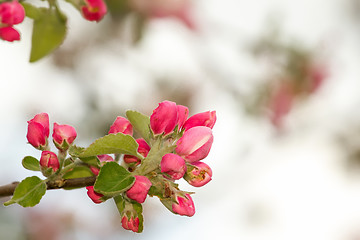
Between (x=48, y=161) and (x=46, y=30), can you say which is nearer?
(x=48, y=161)

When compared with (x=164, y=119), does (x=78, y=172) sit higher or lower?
lower

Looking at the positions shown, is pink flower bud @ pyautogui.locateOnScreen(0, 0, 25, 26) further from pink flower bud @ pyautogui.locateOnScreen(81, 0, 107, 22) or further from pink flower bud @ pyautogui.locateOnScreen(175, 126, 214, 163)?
pink flower bud @ pyautogui.locateOnScreen(175, 126, 214, 163)

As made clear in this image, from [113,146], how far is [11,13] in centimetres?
26

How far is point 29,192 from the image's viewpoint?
30.2 inches

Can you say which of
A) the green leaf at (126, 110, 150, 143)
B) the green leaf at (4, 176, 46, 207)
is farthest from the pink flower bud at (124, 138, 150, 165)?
the green leaf at (4, 176, 46, 207)

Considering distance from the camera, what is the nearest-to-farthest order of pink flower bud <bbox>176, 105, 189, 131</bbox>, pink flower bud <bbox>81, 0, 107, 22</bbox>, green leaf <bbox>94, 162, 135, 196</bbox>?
1. green leaf <bbox>94, 162, 135, 196</bbox>
2. pink flower bud <bbox>176, 105, 189, 131</bbox>
3. pink flower bud <bbox>81, 0, 107, 22</bbox>

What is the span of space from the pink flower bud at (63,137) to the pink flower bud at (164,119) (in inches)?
5.3

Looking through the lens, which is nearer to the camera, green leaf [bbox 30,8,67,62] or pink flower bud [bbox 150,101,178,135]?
pink flower bud [bbox 150,101,178,135]

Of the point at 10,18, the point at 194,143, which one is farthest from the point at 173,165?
the point at 10,18

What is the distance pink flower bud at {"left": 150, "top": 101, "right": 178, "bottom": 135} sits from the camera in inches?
31.1

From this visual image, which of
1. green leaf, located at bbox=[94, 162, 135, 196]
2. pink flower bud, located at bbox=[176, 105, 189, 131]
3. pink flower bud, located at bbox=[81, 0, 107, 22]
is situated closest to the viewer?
green leaf, located at bbox=[94, 162, 135, 196]


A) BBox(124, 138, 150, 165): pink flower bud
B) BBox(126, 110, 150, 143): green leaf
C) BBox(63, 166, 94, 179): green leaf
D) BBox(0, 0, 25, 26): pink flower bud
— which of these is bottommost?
BBox(63, 166, 94, 179): green leaf

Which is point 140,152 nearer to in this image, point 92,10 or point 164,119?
point 164,119

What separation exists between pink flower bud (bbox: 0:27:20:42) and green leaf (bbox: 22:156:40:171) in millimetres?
176
